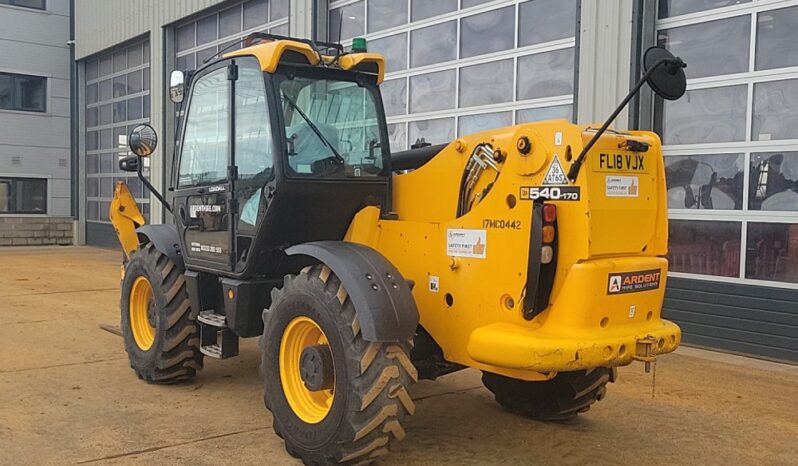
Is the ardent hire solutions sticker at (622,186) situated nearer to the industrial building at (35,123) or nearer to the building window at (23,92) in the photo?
the industrial building at (35,123)

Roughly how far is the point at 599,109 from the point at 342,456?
238 inches

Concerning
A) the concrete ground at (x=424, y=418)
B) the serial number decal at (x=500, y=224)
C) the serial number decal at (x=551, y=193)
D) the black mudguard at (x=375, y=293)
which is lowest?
the concrete ground at (x=424, y=418)

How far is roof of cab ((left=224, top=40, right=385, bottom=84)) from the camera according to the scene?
15.9 feet

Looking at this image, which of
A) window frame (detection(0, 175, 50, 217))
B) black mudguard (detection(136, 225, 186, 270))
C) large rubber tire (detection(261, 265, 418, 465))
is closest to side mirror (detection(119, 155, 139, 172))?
black mudguard (detection(136, 225, 186, 270))

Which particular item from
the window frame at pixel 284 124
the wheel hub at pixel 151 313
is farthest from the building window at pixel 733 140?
the wheel hub at pixel 151 313

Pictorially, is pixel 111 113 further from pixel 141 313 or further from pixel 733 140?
pixel 733 140

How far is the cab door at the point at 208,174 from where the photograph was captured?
17.4ft

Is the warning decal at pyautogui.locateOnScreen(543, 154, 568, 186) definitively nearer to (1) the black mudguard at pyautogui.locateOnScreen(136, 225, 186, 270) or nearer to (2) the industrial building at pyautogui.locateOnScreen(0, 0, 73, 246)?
(1) the black mudguard at pyautogui.locateOnScreen(136, 225, 186, 270)

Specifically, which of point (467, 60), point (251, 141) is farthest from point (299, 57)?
point (467, 60)

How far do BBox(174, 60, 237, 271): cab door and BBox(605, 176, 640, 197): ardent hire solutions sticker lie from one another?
2564 mm

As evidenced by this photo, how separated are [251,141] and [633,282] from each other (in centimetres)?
264

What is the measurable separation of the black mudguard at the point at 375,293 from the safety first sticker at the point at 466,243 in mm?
375

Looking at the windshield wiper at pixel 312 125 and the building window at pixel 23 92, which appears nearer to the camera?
the windshield wiper at pixel 312 125

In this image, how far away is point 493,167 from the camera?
432cm
